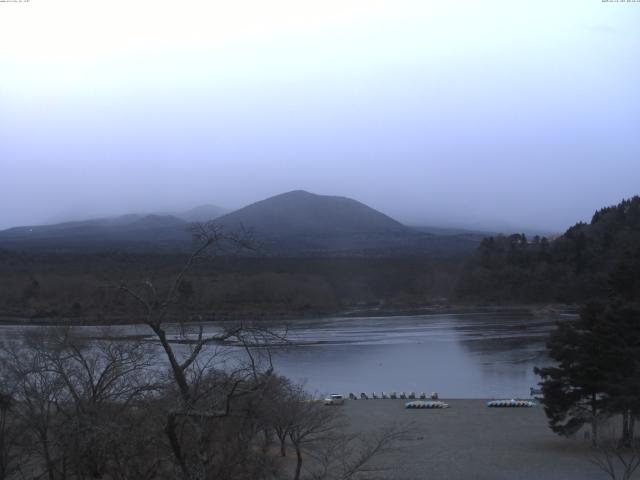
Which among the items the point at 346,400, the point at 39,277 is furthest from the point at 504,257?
the point at 346,400

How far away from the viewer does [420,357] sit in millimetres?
23047

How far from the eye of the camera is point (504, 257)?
47062 millimetres

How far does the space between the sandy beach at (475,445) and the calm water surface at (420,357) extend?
6.96 ft

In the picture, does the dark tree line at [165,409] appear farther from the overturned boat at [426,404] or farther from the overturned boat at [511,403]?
the overturned boat at [511,403]

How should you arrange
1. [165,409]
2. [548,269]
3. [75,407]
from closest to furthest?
1. [165,409]
2. [75,407]
3. [548,269]

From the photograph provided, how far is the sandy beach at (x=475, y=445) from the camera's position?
30.1ft

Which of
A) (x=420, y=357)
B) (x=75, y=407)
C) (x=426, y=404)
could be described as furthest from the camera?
(x=420, y=357)

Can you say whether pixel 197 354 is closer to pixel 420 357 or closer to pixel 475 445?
pixel 475 445

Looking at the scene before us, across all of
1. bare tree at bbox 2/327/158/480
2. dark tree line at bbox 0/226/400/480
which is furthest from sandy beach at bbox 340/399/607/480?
bare tree at bbox 2/327/158/480

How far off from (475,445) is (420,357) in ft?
38.5

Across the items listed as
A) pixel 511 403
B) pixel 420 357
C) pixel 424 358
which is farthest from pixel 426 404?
pixel 420 357

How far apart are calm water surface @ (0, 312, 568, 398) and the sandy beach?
2.12 metres

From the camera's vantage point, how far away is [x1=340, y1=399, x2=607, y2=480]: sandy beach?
918 cm

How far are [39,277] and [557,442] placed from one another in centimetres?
2995
